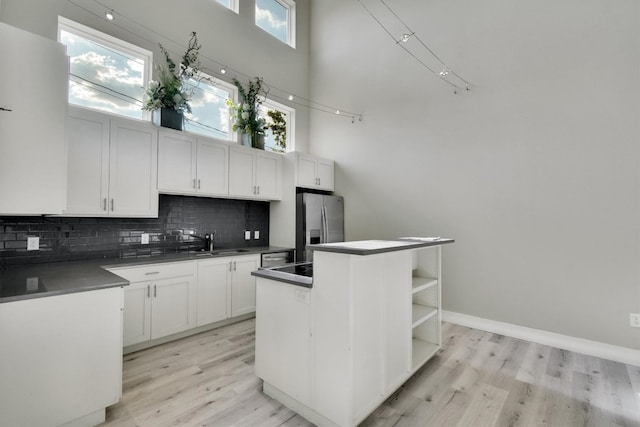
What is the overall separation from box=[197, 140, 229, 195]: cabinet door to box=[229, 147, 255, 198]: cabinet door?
72 mm

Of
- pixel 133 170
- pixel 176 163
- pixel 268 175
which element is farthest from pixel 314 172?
pixel 133 170

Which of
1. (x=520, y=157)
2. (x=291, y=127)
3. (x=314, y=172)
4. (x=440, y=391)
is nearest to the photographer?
(x=440, y=391)

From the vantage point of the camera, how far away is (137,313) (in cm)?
273

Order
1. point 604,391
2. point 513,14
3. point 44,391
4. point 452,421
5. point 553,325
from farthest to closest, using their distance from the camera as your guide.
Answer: point 513,14 < point 553,325 < point 604,391 < point 452,421 < point 44,391

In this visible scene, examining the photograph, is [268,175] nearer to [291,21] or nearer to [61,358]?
[61,358]

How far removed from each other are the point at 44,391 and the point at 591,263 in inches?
170

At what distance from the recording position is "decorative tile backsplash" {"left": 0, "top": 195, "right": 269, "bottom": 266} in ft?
8.38

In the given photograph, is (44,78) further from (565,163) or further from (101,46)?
(565,163)

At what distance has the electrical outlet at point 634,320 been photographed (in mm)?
2603

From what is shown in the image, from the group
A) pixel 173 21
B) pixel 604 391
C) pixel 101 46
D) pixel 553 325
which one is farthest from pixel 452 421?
pixel 173 21

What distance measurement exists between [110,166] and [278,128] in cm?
276

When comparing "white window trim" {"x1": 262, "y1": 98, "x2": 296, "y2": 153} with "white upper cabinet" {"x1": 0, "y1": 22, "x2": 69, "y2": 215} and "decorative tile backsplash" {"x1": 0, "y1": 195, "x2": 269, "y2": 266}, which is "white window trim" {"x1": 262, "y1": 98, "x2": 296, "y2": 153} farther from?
"white upper cabinet" {"x1": 0, "y1": 22, "x2": 69, "y2": 215}

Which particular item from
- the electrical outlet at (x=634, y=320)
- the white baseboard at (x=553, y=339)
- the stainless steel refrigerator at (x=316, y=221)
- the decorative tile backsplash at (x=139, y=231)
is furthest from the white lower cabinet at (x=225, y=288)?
the electrical outlet at (x=634, y=320)

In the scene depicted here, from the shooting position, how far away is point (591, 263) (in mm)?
2812
